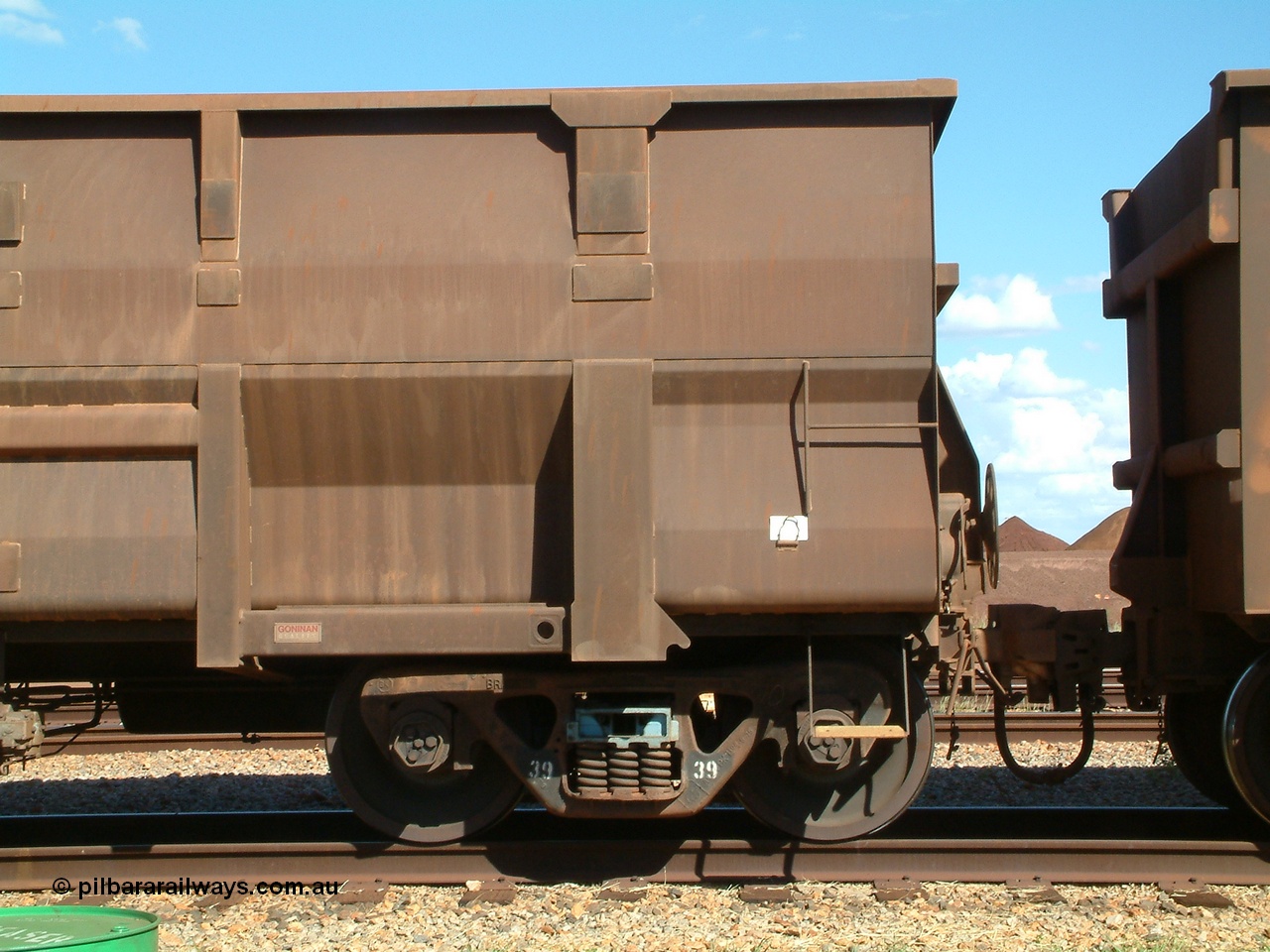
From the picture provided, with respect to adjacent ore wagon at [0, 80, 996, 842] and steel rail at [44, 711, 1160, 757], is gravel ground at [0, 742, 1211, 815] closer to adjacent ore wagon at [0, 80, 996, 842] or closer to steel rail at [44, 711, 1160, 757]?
steel rail at [44, 711, 1160, 757]

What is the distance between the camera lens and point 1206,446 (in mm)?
5555

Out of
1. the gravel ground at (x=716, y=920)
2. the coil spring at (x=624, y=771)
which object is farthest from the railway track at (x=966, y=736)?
the coil spring at (x=624, y=771)

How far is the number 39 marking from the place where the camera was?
5555mm

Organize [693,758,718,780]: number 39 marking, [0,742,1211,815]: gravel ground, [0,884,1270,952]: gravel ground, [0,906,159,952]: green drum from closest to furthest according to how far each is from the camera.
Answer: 1. [0,906,159,952]: green drum
2. [0,884,1270,952]: gravel ground
3. [693,758,718,780]: number 39 marking
4. [0,742,1211,815]: gravel ground

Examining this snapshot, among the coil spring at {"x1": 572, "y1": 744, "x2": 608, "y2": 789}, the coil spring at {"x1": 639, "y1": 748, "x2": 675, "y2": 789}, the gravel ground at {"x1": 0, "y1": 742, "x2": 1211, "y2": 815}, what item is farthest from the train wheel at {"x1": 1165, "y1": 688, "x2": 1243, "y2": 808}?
the coil spring at {"x1": 572, "y1": 744, "x2": 608, "y2": 789}

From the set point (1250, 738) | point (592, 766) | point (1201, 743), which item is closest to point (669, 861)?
point (592, 766)

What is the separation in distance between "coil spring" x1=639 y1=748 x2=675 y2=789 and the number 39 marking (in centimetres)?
13

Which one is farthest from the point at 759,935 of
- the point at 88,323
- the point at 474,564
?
the point at 88,323

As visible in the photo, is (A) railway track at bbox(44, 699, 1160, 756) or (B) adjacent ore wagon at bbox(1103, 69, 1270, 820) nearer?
(B) adjacent ore wagon at bbox(1103, 69, 1270, 820)

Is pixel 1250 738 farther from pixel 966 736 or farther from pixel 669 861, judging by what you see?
pixel 966 736

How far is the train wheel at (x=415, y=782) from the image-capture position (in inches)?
227

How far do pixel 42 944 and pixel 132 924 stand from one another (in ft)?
1.13

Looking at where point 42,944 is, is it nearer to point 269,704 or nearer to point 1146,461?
point 269,704

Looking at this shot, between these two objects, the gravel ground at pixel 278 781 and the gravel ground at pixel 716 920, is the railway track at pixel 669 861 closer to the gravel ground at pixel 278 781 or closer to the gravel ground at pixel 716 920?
the gravel ground at pixel 716 920
